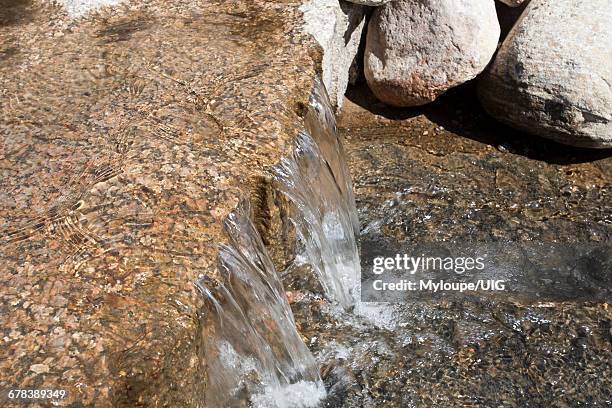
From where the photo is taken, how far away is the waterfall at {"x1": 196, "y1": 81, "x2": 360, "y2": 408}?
10.00 ft

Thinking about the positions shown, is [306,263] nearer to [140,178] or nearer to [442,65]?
[140,178]

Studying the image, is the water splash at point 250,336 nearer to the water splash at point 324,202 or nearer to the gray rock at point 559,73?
the water splash at point 324,202

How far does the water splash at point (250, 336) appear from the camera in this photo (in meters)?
2.99

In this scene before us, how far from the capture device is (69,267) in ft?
9.50

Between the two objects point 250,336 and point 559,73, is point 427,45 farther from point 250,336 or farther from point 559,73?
point 250,336

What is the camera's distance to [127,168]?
3334 millimetres

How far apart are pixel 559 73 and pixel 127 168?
8.48 ft

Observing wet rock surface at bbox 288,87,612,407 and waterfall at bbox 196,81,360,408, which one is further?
A: wet rock surface at bbox 288,87,612,407

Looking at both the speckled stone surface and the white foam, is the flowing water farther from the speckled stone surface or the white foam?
the speckled stone surface

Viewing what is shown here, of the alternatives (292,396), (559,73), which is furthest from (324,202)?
(559,73)

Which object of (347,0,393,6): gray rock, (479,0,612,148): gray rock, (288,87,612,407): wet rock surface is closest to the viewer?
(288,87,612,407): wet rock surface

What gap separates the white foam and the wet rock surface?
7 cm

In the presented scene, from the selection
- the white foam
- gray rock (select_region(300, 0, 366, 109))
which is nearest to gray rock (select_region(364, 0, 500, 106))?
gray rock (select_region(300, 0, 366, 109))

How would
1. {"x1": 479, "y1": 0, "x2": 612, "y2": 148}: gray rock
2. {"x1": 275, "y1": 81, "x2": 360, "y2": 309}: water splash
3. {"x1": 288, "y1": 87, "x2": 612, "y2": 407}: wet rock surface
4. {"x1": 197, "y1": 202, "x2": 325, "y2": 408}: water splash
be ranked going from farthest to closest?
1. {"x1": 479, "y1": 0, "x2": 612, "y2": 148}: gray rock
2. {"x1": 275, "y1": 81, "x2": 360, "y2": 309}: water splash
3. {"x1": 288, "y1": 87, "x2": 612, "y2": 407}: wet rock surface
4. {"x1": 197, "y1": 202, "x2": 325, "y2": 408}: water splash
